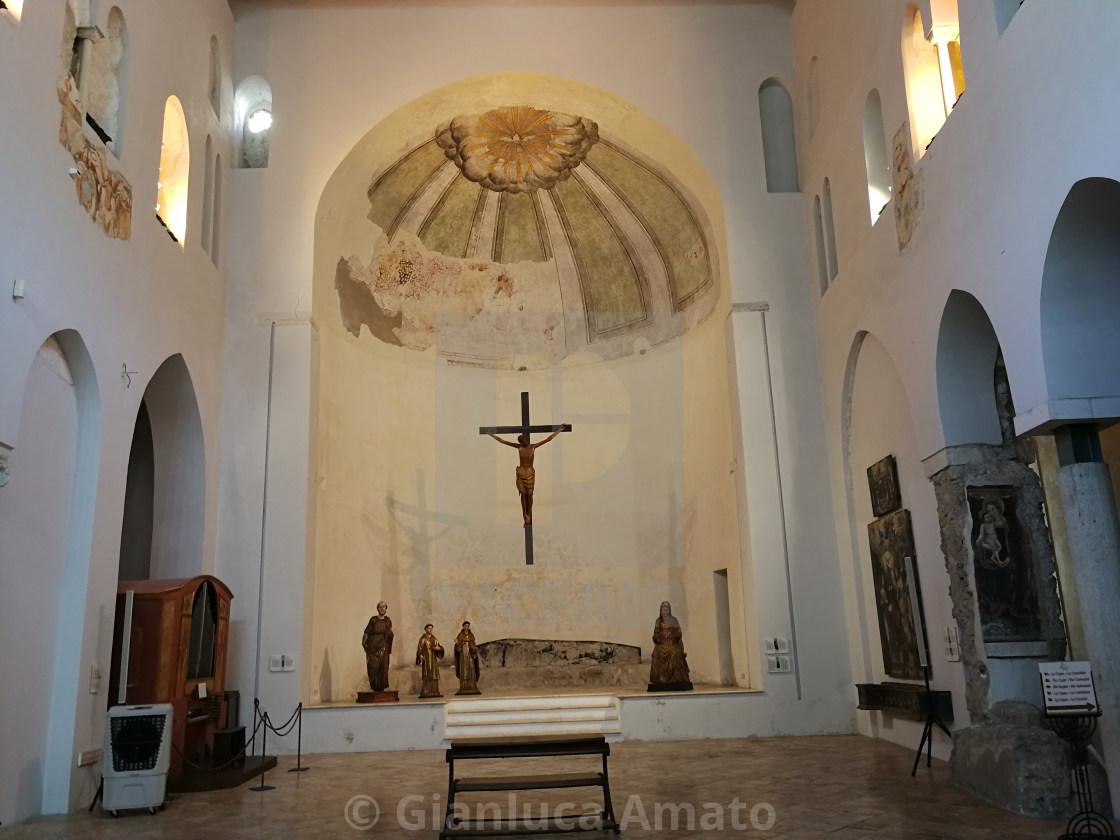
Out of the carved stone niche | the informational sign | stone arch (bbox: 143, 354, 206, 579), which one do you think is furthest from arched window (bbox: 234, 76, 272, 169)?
the informational sign

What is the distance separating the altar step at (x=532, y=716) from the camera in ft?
38.3

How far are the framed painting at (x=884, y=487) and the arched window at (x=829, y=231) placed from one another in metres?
2.71

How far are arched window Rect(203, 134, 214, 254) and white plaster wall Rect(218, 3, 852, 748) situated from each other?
0.62 metres

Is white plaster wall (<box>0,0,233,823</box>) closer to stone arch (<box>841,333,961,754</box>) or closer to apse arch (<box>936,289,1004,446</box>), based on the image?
apse arch (<box>936,289,1004,446</box>)

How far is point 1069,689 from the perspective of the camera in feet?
19.9

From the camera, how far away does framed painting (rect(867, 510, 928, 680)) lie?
32.5 feet

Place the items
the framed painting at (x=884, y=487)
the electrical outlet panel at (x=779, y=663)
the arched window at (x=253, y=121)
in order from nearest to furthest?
the framed painting at (x=884, y=487), the electrical outlet panel at (x=779, y=663), the arched window at (x=253, y=121)

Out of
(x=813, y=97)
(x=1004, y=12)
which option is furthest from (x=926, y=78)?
(x=813, y=97)

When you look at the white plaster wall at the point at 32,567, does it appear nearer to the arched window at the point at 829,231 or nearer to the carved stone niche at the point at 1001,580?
the carved stone niche at the point at 1001,580

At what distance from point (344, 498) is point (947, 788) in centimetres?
923

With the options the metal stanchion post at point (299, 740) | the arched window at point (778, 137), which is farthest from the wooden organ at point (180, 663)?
the arched window at point (778, 137)

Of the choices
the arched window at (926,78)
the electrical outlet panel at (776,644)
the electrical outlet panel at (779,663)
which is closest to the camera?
the arched window at (926,78)

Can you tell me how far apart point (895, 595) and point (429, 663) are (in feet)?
21.0

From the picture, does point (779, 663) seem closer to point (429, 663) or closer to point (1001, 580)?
point (1001, 580)
